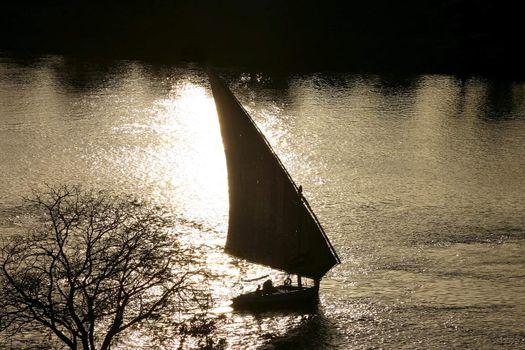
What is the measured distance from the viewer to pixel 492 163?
6425cm

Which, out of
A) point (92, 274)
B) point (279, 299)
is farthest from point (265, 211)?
point (92, 274)

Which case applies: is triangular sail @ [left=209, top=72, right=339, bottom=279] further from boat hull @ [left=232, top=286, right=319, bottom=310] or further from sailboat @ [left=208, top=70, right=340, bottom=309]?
boat hull @ [left=232, top=286, right=319, bottom=310]

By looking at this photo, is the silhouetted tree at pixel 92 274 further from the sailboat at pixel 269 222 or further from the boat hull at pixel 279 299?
the sailboat at pixel 269 222

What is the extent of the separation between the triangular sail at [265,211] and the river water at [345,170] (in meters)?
2.32

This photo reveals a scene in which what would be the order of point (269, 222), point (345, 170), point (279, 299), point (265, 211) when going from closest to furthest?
point (279, 299) → point (265, 211) → point (269, 222) → point (345, 170)

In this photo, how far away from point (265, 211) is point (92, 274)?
750cm

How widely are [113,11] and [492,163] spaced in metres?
69.1

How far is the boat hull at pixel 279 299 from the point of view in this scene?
3509 centimetres

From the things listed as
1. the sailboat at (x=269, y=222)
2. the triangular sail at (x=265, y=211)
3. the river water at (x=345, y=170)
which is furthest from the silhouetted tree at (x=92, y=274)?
the triangular sail at (x=265, y=211)

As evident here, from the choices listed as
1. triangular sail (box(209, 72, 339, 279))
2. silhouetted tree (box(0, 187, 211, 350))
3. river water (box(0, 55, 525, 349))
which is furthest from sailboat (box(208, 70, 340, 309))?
silhouetted tree (box(0, 187, 211, 350))

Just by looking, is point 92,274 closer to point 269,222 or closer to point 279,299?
point 269,222

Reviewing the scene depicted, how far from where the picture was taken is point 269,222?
117 feet

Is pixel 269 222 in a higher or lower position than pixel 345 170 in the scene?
lower

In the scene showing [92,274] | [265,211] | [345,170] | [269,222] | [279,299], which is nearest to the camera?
[92,274]
